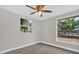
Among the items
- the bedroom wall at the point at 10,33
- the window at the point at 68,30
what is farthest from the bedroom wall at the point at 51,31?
the bedroom wall at the point at 10,33

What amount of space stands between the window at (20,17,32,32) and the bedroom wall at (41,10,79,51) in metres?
1.35

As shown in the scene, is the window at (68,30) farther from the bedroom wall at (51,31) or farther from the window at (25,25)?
the window at (25,25)

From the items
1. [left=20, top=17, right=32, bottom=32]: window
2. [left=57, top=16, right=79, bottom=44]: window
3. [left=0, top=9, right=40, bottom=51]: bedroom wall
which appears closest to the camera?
[left=0, top=9, right=40, bottom=51]: bedroom wall

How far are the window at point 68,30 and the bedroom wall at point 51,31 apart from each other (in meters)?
0.23

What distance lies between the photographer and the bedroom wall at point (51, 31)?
426 centimetres

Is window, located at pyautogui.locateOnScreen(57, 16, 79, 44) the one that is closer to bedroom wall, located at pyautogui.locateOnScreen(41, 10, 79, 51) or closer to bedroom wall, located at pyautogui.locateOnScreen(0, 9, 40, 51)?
bedroom wall, located at pyautogui.locateOnScreen(41, 10, 79, 51)

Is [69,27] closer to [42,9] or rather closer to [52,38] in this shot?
[52,38]

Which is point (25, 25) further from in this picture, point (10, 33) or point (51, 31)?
point (51, 31)

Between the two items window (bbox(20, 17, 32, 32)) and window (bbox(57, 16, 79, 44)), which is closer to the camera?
window (bbox(57, 16, 79, 44))

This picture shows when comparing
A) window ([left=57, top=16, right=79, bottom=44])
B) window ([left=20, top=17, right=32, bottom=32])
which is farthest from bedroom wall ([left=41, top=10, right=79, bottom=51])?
window ([left=20, top=17, right=32, bottom=32])

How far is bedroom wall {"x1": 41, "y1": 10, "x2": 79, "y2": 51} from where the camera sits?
426cm

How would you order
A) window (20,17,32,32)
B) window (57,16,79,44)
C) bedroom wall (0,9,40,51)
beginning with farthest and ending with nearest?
window (20,17,32,32) → window (57,16,79,44) → bedroom wall (0,9,40,51)

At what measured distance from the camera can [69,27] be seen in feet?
15.0

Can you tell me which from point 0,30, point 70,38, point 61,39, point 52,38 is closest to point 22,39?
Answer: point 0,30
